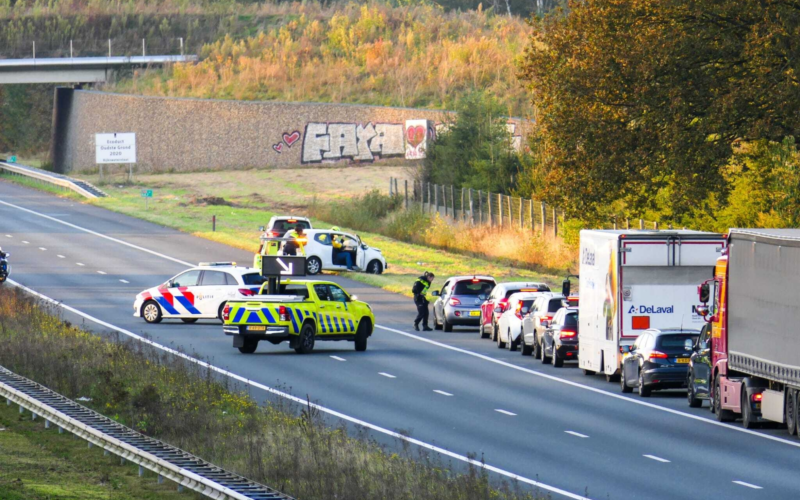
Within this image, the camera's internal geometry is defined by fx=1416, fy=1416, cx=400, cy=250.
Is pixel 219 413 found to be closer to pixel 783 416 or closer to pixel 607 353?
pixel 783 416

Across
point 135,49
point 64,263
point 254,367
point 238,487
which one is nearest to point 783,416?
point 238,487

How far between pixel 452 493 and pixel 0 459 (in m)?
5.59

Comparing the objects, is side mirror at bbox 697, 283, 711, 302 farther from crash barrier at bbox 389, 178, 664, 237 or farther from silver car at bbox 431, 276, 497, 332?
crash barrier at bbox 389, 178, 664, 237

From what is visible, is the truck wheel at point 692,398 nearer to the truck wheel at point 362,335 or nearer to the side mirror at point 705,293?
the side mirror at point 705,293

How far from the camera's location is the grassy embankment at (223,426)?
1341 cm

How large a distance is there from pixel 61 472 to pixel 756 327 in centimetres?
1059

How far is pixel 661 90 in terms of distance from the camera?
33.6m

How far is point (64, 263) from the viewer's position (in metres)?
51.5

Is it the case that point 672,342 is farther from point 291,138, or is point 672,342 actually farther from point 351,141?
point 291,138

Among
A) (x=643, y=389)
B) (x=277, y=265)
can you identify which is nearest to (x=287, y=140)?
(x=277, y=265)

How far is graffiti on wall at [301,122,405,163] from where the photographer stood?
85.5 metres

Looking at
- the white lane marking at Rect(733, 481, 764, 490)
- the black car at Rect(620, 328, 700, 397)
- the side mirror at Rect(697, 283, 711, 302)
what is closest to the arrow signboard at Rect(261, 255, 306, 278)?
the black car at Rect(620, 328, 700, 397)

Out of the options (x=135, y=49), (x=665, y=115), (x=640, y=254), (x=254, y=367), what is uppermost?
(x=135, y=49)

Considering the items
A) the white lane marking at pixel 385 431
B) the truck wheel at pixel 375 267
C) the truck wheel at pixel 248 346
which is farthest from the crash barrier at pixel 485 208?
the white lane marking at pixel 385 431
